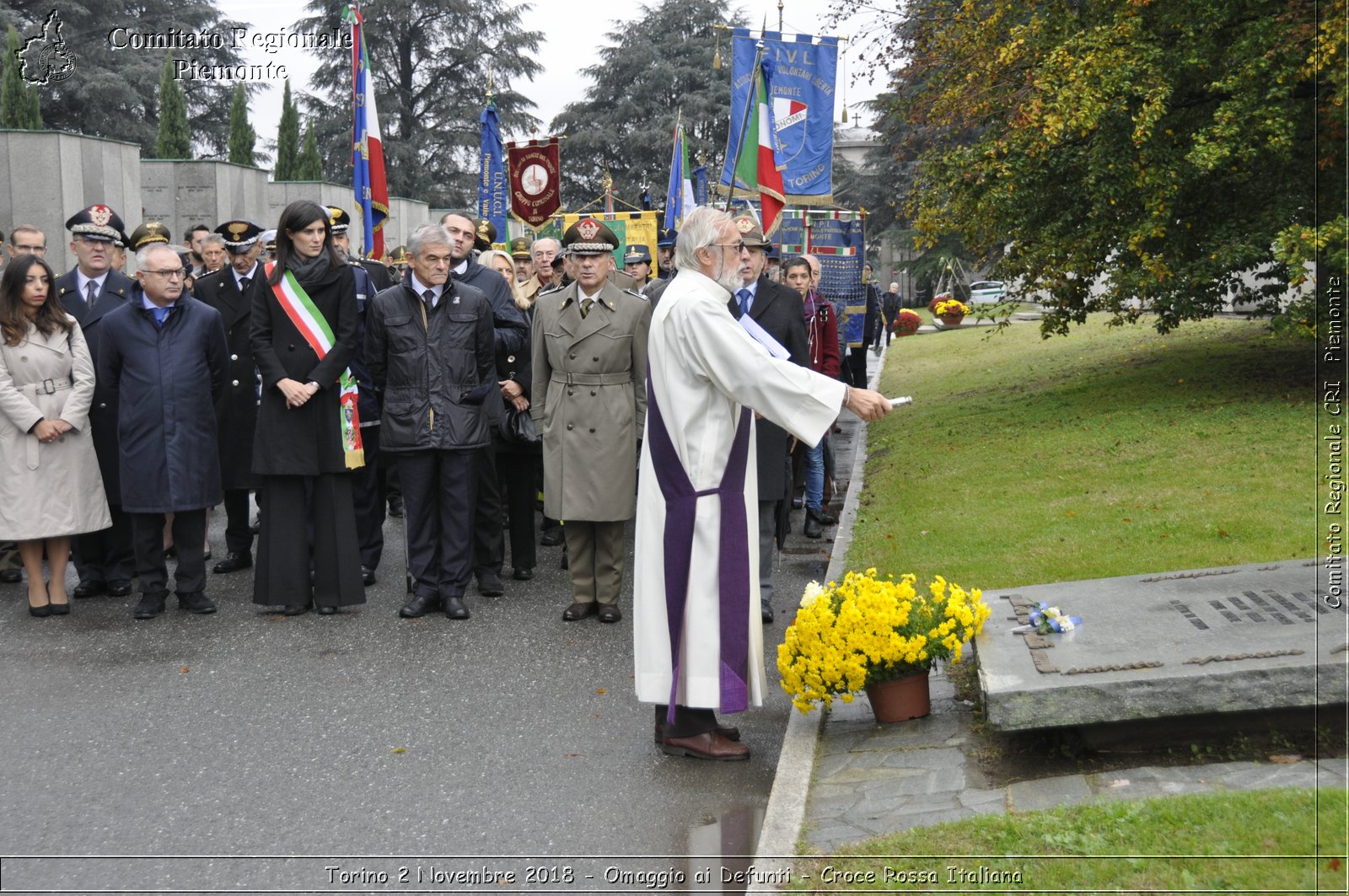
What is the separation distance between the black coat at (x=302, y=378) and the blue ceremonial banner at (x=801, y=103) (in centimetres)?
692

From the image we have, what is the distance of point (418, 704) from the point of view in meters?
6.50

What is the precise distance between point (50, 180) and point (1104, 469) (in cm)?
1956

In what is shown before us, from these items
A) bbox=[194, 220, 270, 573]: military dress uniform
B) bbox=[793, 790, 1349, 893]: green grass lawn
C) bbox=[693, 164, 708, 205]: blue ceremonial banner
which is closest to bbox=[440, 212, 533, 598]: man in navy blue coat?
bbox=[194, 220, 270, 573]: military dress uniform

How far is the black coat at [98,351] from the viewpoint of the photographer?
9.23 metres

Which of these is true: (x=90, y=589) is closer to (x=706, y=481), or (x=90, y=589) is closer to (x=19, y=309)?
(x=19, y=309)

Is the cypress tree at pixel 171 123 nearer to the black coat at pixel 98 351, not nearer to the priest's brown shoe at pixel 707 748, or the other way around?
the black coat at pixel 98 351

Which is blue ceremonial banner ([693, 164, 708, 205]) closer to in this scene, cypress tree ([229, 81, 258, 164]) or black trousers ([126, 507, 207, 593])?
black trousers ([126, 507, 207, 593])

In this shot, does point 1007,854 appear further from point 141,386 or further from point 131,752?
point 141,386

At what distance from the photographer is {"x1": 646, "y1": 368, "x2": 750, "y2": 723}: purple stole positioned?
5.58 m

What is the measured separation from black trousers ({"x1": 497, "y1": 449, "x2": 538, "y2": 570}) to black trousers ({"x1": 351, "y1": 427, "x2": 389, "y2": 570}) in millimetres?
919

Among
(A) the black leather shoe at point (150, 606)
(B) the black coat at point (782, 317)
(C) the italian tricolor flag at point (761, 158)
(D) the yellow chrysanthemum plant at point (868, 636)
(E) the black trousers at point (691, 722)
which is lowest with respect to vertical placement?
(A) the black leather shoe at point (150, 606)

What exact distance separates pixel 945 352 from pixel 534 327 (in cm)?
2289

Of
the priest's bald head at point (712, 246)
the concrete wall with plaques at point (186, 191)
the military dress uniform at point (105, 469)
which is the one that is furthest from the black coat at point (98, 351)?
the concrete wall with plaques at point (186, 191)

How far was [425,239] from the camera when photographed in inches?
326
